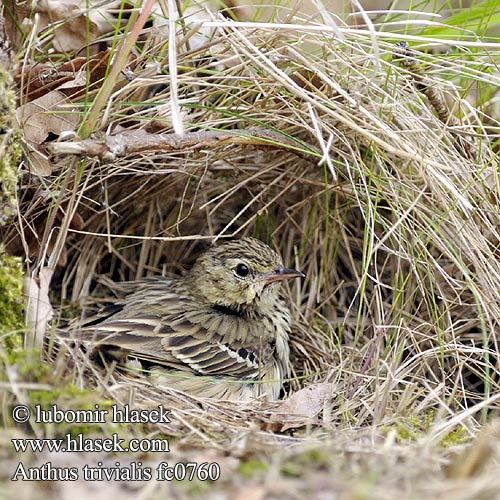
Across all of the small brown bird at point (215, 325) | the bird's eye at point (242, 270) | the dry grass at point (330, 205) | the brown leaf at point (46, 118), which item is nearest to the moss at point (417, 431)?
the dry grass at point (330, 205)

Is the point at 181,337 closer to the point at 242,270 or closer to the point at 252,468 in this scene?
the point at 242,270

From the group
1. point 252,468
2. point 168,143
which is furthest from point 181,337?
point 252,468

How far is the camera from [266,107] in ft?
14.6

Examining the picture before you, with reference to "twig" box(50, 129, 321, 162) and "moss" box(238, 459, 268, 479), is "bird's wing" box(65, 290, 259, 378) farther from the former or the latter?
"moss" box(238, 459, 268, 479)

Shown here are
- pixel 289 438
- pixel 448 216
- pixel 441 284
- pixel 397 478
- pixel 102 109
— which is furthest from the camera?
pixel 441 284

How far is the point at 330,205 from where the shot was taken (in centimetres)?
506

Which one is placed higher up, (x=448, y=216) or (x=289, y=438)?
(x=448, y=216)

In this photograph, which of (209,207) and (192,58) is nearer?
(192,58)

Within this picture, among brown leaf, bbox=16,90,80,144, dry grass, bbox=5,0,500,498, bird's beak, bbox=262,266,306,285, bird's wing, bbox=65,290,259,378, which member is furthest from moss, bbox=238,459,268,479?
brown leaf, bbox=16,90,80,144

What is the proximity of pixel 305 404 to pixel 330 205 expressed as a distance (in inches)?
59.6

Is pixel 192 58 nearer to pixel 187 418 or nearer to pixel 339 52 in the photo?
pixel 339 52

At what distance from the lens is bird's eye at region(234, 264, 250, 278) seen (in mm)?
4824

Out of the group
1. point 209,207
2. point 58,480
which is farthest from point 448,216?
point 58,480

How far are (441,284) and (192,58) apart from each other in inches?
79.6
